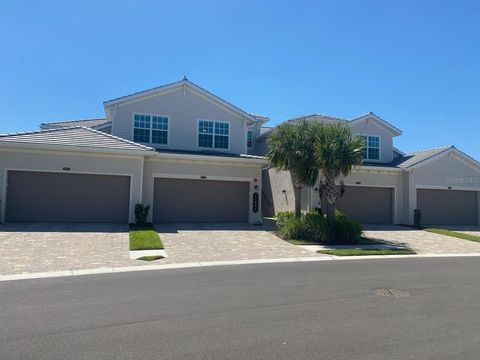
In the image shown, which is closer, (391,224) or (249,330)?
(249,330)

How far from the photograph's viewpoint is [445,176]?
83.3 ft

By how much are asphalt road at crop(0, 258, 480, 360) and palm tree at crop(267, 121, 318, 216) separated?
818 centimetres

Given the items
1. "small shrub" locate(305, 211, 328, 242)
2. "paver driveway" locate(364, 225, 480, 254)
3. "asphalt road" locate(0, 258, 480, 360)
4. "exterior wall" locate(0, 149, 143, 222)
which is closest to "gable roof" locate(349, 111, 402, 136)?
"paver driveway" locate(364, 225, 480, 254)

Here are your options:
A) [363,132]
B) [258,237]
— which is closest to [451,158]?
[363,132]

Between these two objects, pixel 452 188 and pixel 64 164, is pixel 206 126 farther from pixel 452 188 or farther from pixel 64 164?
pixel 452 188

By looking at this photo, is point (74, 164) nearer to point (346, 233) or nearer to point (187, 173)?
point (187, 173)

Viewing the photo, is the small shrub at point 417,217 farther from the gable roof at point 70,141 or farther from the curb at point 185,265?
the gable roof at point 70,141

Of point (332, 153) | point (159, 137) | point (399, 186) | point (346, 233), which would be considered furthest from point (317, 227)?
point (399, 186)

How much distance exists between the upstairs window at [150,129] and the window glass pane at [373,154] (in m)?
13.3

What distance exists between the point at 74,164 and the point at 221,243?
816cm

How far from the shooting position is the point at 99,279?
9.41 m

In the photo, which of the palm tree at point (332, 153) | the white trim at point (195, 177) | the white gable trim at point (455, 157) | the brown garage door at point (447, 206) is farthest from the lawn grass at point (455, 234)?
the white trim at point (195, 177)

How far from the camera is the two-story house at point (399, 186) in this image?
2409cm

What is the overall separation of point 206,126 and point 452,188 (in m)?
15.7
